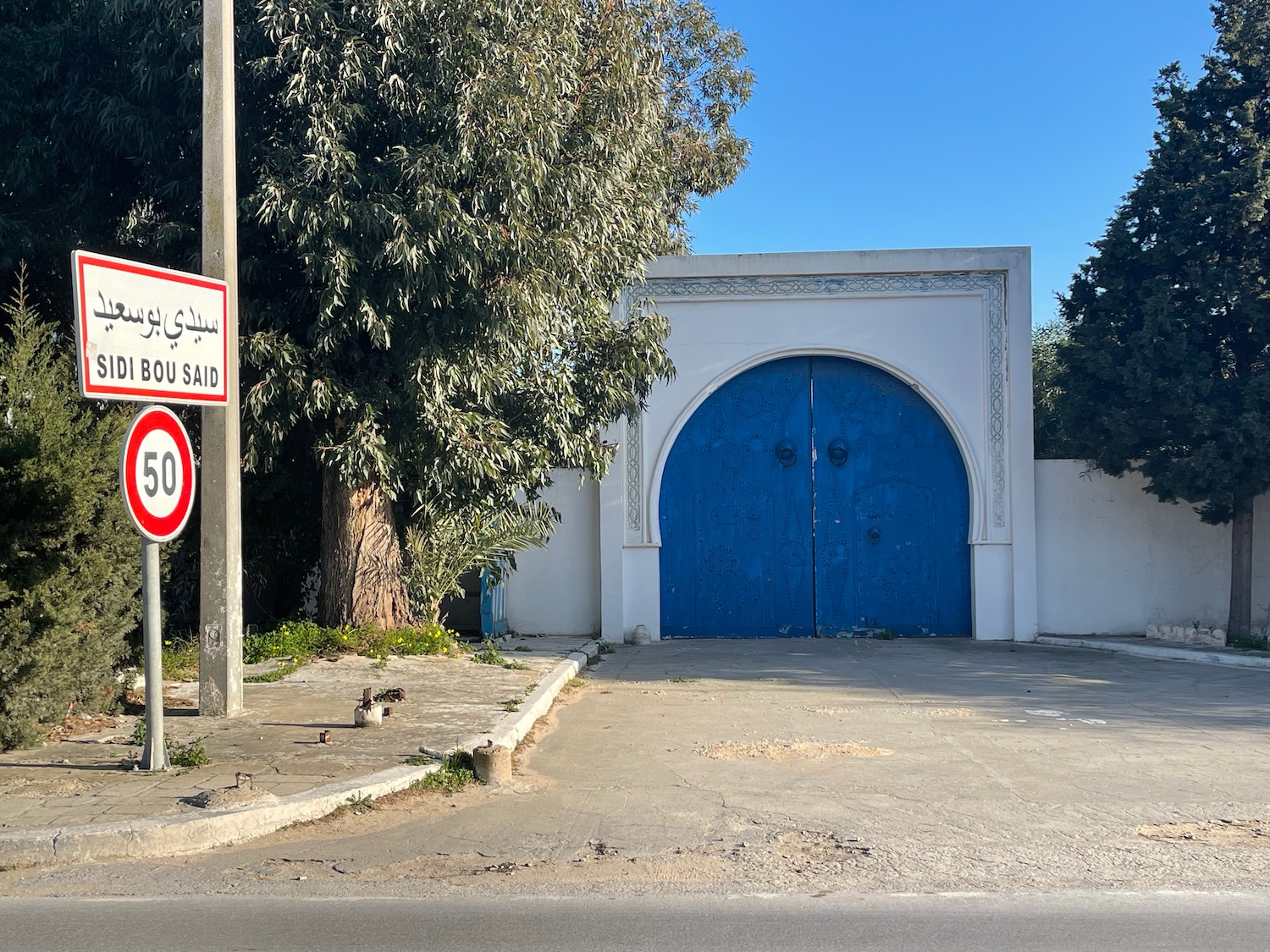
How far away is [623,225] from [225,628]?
5752mm

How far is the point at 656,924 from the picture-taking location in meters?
4.64

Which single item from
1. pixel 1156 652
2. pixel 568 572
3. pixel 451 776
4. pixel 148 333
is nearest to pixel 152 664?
pixel 451 776

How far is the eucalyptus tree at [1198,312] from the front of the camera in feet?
Answer: 45.6

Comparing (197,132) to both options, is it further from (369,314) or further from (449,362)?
(449,362)

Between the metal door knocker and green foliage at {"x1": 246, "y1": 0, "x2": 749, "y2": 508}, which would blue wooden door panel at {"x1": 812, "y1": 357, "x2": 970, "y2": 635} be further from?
green foliage at {"x1": 246, "y1": 0, "x2": 749, "y2": 508}

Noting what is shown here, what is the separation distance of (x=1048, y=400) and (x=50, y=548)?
21.0 metres

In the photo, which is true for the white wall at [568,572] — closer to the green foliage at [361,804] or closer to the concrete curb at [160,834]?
the green foliage at [361,804]

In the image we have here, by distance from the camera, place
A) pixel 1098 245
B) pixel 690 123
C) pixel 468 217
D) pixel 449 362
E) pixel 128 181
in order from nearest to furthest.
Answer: pixel 468 217 → pixel 449 362 → pixel 128 181 → pixel 1098 245 → pixel 690 123

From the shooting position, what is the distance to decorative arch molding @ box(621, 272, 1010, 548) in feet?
51.5

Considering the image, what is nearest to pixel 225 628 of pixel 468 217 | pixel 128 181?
pixel 468 217

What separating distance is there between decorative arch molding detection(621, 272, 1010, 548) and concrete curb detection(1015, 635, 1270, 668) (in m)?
1.87

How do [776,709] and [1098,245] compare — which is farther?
[1098,245]

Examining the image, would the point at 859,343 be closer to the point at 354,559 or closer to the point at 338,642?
the point at 354,559

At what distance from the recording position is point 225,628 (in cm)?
846
